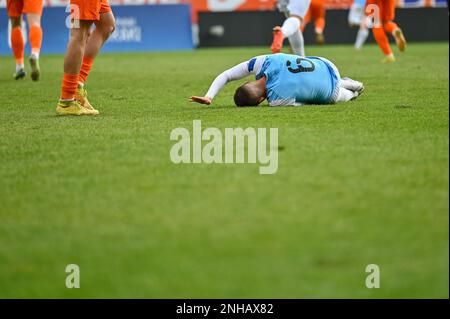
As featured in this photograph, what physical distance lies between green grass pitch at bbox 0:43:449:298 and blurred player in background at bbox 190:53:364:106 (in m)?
0.69

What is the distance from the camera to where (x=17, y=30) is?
11031 mm

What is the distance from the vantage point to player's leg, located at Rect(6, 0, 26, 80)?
420 inches

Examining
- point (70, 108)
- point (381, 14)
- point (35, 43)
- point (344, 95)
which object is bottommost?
point (70, 108)

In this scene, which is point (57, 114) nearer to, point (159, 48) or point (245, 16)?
point (159, 48)

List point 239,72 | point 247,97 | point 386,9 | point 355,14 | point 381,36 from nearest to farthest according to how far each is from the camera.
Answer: point 239,72 < point 247,97 < point 386,9 < point 381,36 < point 355,14

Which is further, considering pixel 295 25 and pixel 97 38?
pixel 295 25

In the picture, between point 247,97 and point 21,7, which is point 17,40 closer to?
point 21,7

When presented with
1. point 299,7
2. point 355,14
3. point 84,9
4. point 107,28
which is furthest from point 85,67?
point 355,14

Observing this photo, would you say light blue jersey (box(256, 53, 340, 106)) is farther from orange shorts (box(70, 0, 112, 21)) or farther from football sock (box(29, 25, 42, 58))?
football sock (box(29, 25, 42, 58))

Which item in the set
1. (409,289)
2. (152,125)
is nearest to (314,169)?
(409,289)

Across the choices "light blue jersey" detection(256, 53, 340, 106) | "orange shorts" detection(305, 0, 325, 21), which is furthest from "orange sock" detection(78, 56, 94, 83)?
"orange shorts" detection(305, 0, 325, 21)

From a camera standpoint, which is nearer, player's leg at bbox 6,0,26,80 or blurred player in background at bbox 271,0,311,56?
player's leg at bbox 6,0,26,80

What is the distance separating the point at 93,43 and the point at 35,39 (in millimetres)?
3486
